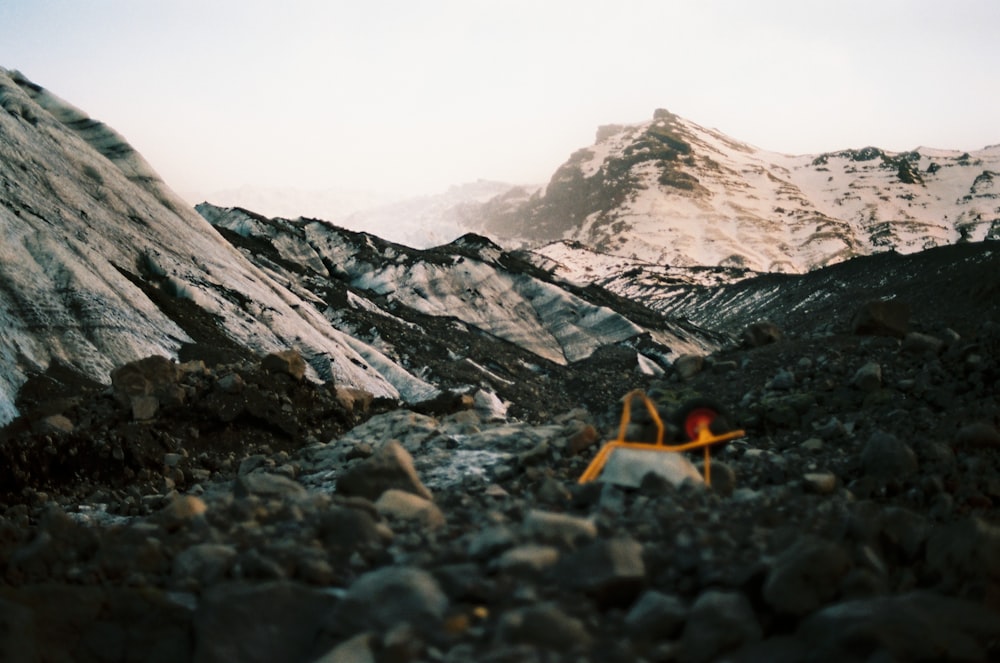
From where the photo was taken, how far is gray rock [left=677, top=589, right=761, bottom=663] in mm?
2328

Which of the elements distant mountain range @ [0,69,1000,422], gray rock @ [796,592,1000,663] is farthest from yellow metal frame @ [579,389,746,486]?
distant mountain range @ [0,69,1000,422]

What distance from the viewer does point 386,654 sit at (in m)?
2.35

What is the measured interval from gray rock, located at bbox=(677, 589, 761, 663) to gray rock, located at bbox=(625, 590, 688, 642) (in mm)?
40

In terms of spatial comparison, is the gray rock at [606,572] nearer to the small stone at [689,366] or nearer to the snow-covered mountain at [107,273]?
the small stone at [689,366]

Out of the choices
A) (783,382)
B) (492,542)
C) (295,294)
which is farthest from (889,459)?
(295,294)

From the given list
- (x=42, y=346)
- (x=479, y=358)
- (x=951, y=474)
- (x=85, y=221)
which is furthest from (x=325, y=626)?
(x=479, y=358)

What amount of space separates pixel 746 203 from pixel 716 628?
466ft

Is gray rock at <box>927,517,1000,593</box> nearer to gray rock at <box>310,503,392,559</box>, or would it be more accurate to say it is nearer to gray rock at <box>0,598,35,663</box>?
gray rock at <box>310,503,392,559</box>

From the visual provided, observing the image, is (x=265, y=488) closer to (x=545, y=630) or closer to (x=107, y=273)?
(x=545, y=630)

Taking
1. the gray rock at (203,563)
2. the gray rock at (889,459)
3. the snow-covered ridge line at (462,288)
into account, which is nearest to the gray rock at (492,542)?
the gray rock at (203,563)

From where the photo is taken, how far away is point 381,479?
4527 millimetres

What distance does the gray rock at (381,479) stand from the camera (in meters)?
4.47

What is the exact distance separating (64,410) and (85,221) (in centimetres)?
1052

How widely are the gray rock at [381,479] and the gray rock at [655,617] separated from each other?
6.88 feet
